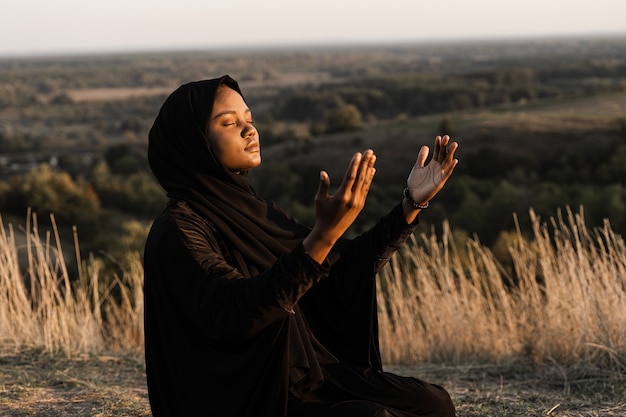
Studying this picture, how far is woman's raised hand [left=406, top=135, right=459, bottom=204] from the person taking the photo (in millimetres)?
2627

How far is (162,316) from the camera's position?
2.38 metres

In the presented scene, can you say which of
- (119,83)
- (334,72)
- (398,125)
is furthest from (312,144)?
(334,72)

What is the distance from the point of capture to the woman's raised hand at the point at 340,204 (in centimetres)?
181

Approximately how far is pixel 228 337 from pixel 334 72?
497 feet

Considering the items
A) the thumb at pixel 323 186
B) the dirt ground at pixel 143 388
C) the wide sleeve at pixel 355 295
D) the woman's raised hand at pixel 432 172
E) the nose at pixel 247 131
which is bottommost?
the dirt ground at pixel 143 388

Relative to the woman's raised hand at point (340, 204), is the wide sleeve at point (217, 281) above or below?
below

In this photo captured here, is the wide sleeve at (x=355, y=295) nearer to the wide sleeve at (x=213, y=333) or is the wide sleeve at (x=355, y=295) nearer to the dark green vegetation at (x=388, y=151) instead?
the wide sleeve at (x=213, y=333)

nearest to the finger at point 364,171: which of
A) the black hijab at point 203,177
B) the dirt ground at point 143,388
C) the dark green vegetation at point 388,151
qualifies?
the black hijab at point 203,177

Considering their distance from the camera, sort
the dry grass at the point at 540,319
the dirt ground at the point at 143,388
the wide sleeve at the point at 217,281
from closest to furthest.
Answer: the wide sleeve at the point at 217,281, the dirt ground at the point at 143,388, the dry grass at the point at 540,319

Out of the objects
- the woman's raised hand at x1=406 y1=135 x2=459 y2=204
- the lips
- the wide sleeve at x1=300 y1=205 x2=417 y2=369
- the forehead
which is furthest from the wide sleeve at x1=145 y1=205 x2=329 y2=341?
the woman's raised hand at x1=406 y1=135 x2=459 y2=204

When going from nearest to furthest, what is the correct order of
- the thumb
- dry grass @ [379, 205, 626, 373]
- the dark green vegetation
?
the thumb, dry grass @ [379, 205, 626, 373], the dark green vegetation

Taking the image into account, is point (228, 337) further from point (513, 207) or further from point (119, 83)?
point (119, 83)

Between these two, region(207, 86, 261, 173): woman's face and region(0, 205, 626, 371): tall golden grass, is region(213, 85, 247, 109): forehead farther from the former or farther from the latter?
region(0, 205, 626, 371): tall golden grass

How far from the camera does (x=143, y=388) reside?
4.48 metres
